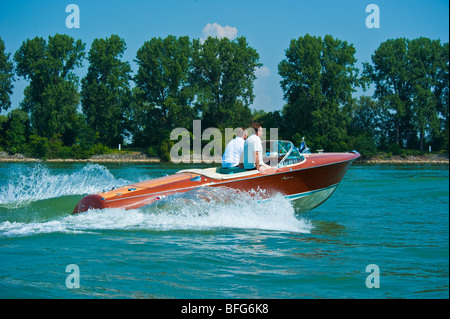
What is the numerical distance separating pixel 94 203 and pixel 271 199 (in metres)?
3.42

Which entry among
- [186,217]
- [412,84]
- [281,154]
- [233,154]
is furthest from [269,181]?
[412,84]

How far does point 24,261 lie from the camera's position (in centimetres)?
598

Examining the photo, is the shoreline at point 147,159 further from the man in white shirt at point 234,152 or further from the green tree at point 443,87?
the man in white shirt at point 234,152

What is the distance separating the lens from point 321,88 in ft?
175

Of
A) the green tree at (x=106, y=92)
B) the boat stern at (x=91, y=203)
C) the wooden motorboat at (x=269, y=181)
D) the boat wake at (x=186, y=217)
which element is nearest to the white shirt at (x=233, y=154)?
the wooden motorboat at (x=269, y=181)

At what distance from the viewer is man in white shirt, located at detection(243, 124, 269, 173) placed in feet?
29.2

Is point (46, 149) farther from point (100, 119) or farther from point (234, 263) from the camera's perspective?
point (234, 263)

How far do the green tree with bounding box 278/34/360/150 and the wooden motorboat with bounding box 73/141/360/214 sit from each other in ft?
136

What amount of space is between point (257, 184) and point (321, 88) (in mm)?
46415

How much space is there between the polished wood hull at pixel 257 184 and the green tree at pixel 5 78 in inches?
2065

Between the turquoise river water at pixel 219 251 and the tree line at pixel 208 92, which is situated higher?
the tree line at pixel 208 92

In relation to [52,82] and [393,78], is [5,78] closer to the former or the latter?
[52,82]

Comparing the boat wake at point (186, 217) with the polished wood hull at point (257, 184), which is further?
the polished wood hull at point (257, 184)

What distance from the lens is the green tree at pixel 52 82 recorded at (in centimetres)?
5106
